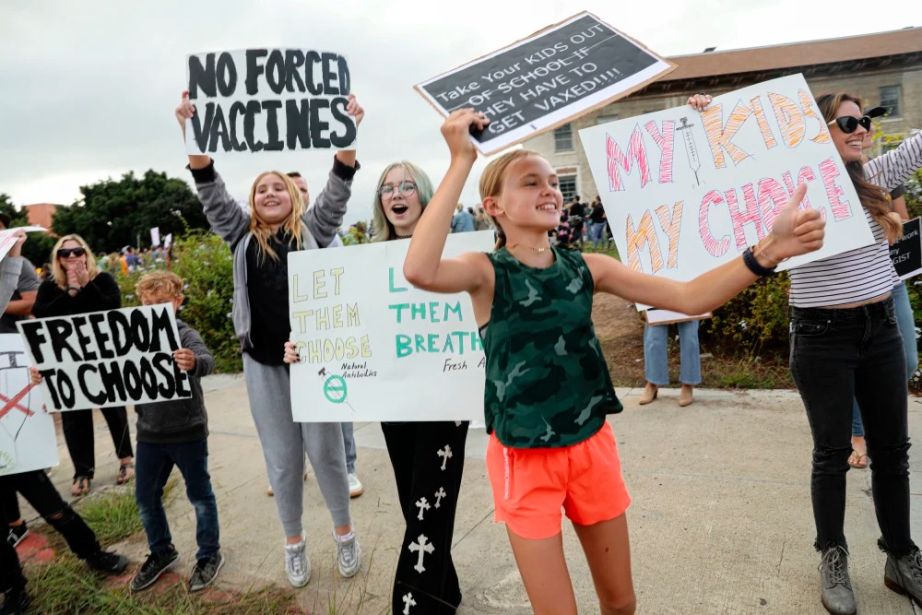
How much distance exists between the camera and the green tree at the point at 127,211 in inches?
2067

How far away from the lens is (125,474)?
4551 millimetres

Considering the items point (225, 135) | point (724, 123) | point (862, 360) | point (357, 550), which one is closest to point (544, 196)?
point (724, 123)

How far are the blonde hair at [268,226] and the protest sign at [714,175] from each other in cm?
136

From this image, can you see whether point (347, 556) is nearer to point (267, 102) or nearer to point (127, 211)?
point (267, 102)

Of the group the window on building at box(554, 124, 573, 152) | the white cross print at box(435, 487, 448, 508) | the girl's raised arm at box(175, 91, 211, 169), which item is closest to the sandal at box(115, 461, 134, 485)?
the girl's raised arm at box(175, 91, 211, 169)

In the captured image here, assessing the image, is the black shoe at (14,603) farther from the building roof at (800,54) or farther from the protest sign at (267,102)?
the building roof at (800,54)

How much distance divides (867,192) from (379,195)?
192cm

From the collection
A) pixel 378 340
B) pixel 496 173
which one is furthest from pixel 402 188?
pixel 496 173

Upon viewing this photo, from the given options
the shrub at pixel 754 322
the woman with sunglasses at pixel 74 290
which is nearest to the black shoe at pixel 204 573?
the woman with sunglasses at pixel 74 290

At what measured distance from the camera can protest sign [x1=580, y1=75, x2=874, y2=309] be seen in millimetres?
2186

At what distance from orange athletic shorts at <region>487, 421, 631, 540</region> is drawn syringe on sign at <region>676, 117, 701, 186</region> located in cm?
107

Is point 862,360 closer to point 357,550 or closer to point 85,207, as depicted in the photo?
point 357,550

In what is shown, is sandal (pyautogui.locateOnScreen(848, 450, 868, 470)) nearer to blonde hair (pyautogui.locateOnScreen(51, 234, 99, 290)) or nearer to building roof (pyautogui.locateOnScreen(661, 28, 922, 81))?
blonde hair (pyautogui.locateOnScreen(51, 234, 99, 290))

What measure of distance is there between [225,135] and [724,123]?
2042 mm
